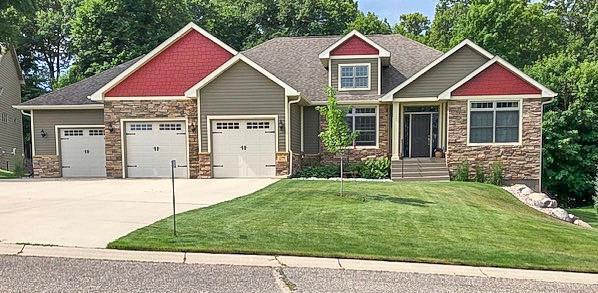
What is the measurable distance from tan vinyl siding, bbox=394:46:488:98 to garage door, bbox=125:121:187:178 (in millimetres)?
8491

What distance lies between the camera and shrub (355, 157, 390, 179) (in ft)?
54.2

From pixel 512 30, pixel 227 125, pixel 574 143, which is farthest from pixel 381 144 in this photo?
pixel 512 30

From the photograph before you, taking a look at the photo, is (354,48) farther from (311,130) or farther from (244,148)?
(244,148)

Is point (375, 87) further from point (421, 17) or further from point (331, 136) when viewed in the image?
point (421, 17)

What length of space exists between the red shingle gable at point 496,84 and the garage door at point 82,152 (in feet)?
46.9

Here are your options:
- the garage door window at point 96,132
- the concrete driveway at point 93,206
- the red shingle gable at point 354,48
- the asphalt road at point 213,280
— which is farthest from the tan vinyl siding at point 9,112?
the asphalt road at point 213,280

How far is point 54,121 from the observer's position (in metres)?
17.8

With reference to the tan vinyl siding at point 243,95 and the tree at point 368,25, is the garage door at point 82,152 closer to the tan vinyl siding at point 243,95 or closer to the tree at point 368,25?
the tan vinyl siding at point 243,95

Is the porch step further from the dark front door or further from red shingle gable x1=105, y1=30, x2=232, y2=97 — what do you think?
red shingle gable x1=105, y1=30, x2=232, y2=97

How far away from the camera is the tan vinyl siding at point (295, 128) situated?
1625 centimetres

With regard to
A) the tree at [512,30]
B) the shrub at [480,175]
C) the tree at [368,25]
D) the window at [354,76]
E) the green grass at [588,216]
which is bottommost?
the green grass at [588,216]

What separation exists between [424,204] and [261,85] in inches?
315

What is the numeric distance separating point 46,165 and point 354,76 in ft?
43.3

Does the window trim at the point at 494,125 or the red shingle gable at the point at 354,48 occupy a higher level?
the red shingle gable at the point at 354,48
